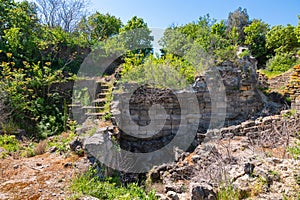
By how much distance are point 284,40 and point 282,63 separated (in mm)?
1886

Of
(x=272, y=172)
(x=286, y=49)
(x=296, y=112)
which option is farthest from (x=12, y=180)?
(x=286, y=49)

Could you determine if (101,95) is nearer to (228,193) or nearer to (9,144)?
(9,144)

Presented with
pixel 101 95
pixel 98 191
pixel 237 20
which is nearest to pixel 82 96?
pixel 101 95

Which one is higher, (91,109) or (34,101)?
(34,101)

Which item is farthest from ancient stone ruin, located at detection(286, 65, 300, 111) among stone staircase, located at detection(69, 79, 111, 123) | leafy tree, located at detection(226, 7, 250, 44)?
leafy tree, located at detection(226, 7, 250, 44)

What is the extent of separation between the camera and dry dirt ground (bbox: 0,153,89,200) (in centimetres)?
261

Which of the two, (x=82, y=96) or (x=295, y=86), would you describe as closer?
(x=295, y=86)

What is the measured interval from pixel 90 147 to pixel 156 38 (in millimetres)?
6822

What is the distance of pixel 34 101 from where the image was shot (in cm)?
623

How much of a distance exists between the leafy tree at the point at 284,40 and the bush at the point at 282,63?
93 centimetres

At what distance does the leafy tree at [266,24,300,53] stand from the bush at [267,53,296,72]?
0.93 metres

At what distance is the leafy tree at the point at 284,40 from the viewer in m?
10.2

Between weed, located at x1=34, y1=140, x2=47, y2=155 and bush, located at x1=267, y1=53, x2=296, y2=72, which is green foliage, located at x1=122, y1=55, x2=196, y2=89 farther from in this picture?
bush, located at x1=267, y1=53, x2=296, y2=72

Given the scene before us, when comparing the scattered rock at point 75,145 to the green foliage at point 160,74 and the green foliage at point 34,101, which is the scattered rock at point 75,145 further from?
the green foliage at point 160,74
